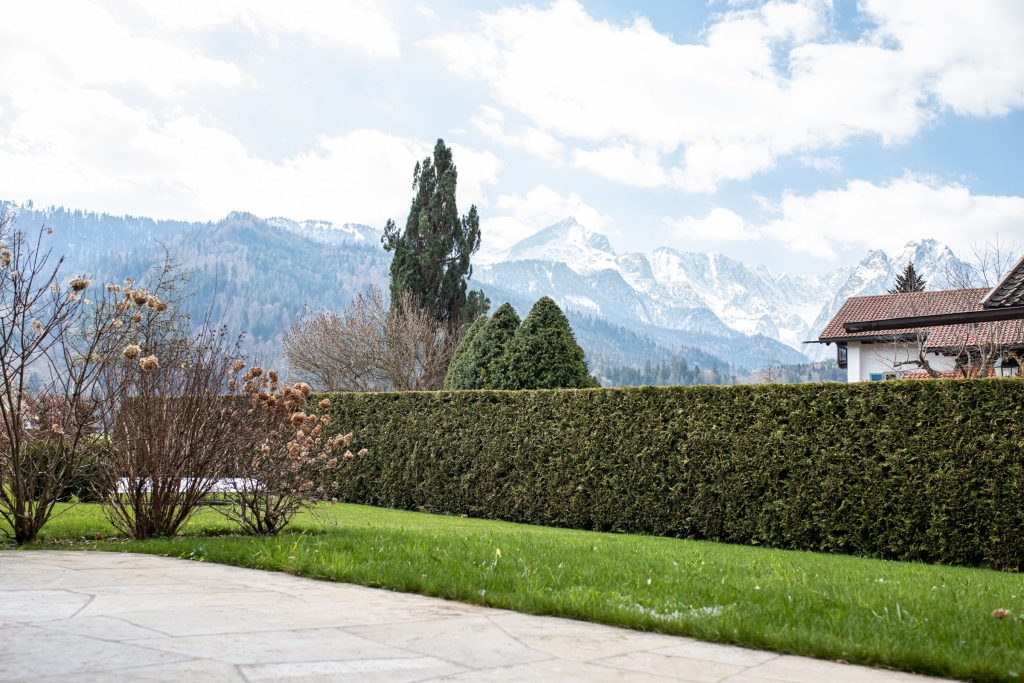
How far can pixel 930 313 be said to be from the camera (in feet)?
82.2

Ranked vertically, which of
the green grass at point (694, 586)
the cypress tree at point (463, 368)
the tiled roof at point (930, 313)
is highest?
the tiled roof at point (930, 313)

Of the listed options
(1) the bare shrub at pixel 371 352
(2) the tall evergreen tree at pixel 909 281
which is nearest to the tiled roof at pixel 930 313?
(2) the tall evergreen tree at pixel 909 281

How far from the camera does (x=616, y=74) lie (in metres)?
21.3

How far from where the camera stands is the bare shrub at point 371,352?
28266mm

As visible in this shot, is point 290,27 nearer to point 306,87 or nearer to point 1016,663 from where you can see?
point 306,87

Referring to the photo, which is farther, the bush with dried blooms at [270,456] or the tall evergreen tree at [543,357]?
the tall evergreen tree at [543,357]

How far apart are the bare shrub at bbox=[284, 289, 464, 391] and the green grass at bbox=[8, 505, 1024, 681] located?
1958 centimetres

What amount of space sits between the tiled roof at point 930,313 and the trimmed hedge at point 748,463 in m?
14.6

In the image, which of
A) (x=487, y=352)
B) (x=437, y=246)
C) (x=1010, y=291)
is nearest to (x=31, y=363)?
(x=1010, y=291)

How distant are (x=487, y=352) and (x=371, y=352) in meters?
12.4

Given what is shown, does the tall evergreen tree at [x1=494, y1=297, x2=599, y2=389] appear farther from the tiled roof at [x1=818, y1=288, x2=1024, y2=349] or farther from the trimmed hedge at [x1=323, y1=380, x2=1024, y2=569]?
the tiled roof at [x1=818, y1=288, x2=1024, y2=349]

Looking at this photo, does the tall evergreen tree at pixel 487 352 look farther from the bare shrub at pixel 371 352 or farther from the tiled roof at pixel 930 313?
the tiled roof at pixel 930 313

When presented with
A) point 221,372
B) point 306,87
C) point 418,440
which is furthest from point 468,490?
point 306,87

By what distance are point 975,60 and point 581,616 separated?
25.7 metres
